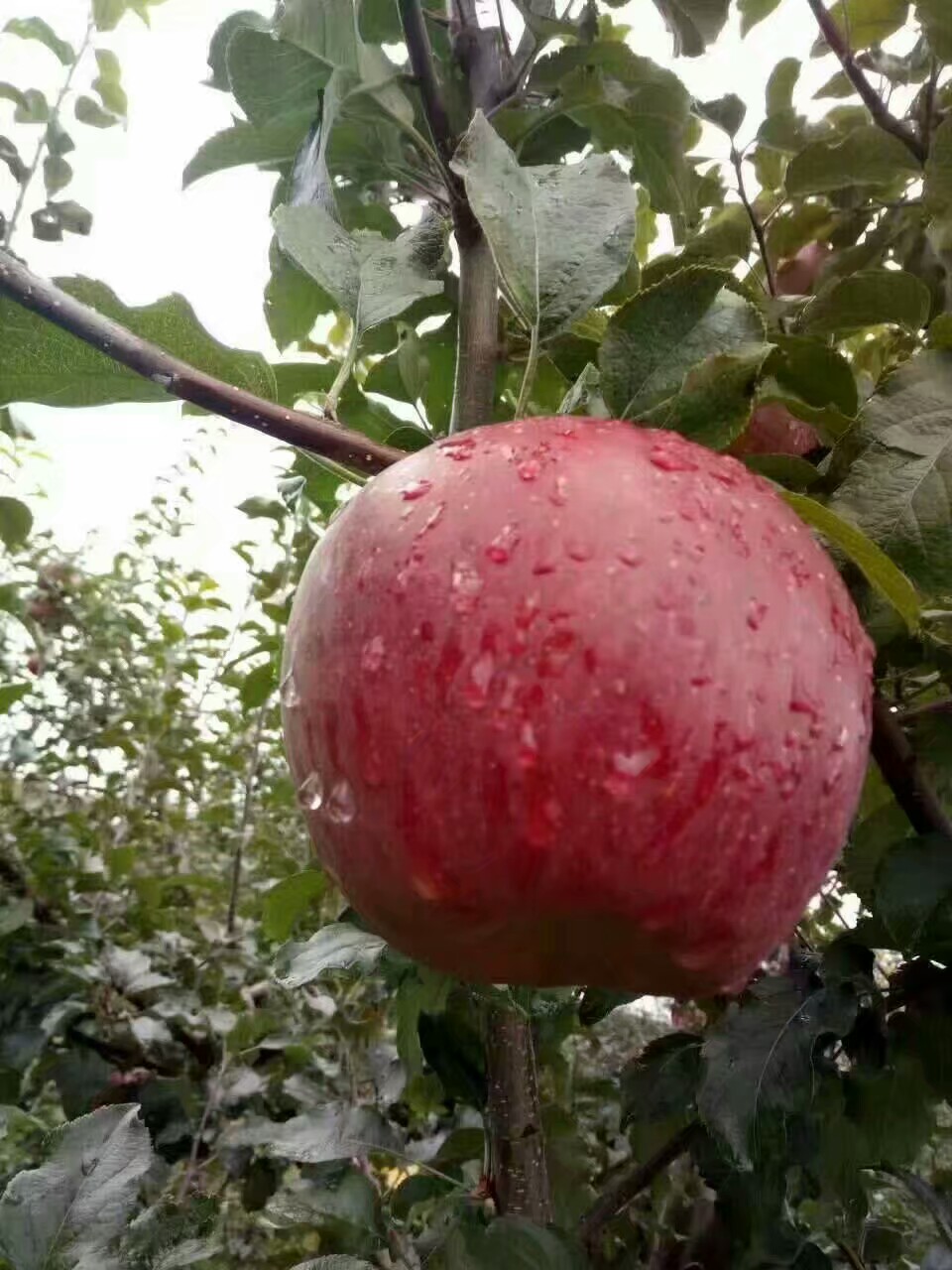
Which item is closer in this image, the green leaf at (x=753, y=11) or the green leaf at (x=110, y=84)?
the green leaf at (x=753, y=11)

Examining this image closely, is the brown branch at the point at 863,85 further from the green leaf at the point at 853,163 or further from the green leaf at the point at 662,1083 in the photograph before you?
the green leaf at the point at 662,1083

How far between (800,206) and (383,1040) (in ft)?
3.18

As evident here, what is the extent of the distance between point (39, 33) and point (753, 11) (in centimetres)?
89

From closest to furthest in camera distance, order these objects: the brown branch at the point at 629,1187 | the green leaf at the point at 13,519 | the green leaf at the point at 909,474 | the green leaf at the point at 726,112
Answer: the green leaf at the point at 909,474
the brown branch at the point at 629,1187
the green leaf at the point at 726,112
the green leaf at the point at 13,519

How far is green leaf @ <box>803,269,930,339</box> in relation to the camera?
1.91 feet

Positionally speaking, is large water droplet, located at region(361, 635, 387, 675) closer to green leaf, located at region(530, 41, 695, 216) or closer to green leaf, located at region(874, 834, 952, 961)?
green leaf, located at region(874, 834, 952, 961)

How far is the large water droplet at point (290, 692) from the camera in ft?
1.24

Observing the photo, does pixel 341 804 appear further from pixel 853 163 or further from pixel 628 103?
pixel 853 163

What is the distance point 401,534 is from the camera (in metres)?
0.35

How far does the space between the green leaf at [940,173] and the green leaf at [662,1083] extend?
547mm

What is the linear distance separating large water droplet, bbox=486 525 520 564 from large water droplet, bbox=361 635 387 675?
0.05 metres

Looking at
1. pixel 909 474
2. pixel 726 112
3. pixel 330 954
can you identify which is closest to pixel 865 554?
pixel 909 474

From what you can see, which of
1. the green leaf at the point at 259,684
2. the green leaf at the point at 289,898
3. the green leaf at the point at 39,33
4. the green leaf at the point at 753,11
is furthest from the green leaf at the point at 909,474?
the green leaf at the point at 39,33

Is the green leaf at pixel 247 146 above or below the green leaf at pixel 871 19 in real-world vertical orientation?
below
